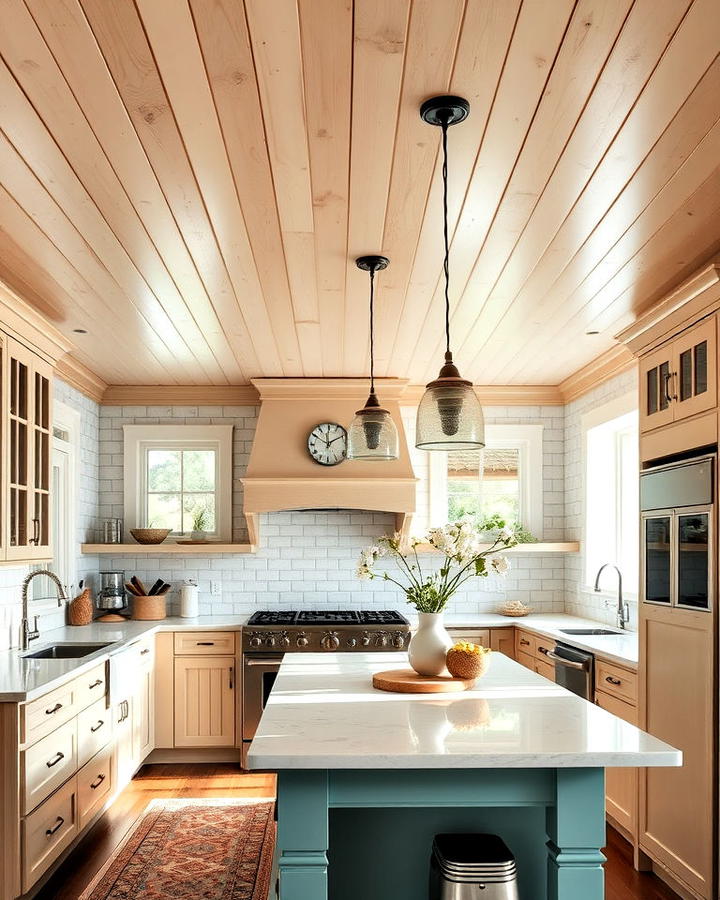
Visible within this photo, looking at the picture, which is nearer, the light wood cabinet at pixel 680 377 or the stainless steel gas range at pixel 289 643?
the light wood cabinet at pixel 680 377

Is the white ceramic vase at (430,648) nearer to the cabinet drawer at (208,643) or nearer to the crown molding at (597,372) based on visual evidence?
the crown molding at (597,372)

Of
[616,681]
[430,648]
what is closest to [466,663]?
[430,648]

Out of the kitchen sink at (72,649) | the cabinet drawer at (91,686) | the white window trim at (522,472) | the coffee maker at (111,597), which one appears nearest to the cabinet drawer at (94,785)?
the cabinet drawer at (91,686)

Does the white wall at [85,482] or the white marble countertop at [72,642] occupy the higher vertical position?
the white wall at [85,482]

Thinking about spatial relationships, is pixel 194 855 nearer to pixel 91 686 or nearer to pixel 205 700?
pixel 91 686

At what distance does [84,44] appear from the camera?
2.04 metres

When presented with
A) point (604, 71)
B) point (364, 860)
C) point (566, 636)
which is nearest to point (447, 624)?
point (566, 636)

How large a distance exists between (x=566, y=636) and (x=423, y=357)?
6.16 feet

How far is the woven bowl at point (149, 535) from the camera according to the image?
20.7 feet

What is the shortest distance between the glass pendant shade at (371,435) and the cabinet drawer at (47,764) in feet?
5.65

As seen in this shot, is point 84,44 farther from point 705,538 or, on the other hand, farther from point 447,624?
point 447,624

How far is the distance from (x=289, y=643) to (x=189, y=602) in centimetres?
96

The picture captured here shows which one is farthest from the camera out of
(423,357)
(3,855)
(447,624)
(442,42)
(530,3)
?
(447,624)

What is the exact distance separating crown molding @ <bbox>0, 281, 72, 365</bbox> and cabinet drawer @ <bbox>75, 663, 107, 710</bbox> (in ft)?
5.21
